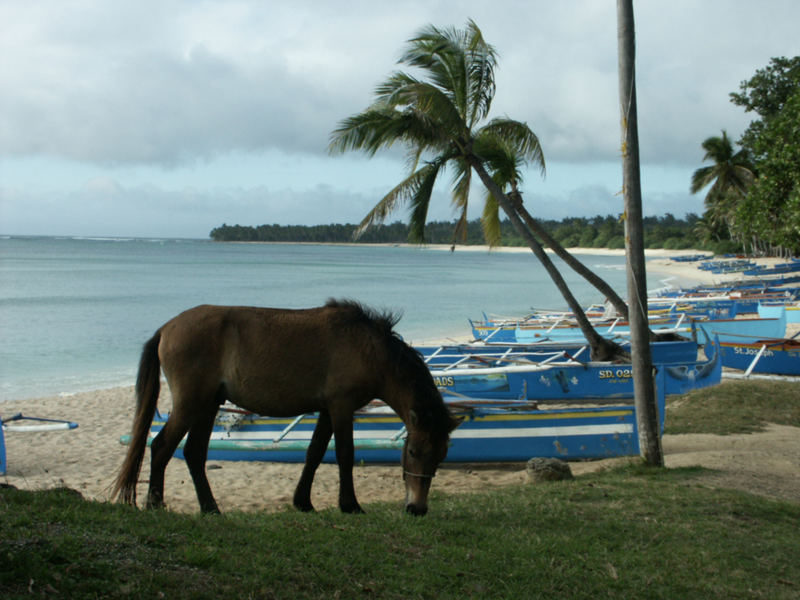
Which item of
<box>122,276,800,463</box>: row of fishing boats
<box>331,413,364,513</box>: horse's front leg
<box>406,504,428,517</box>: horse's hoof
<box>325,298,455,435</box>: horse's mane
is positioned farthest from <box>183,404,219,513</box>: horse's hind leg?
<box>122,276,800,463</box>: row of fishing boats

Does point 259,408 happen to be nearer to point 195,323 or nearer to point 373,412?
point 195,323

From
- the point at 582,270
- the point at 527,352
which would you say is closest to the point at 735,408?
the point at 582,270

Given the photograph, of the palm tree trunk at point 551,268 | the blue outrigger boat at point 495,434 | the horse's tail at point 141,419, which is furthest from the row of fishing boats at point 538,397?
the horse's tail at point 141,419

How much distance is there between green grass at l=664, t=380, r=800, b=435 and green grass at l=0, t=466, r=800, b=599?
4858 mm

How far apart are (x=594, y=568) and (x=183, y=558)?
7.99 ft

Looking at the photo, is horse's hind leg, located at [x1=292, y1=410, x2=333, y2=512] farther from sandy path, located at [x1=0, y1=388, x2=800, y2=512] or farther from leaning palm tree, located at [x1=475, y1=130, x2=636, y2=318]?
leaning palm tree, located at [x1=475, y1=130, x2=636, y2=318]

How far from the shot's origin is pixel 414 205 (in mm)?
13227

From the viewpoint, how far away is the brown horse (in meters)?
5.15

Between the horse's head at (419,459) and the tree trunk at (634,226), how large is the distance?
10.4 ft

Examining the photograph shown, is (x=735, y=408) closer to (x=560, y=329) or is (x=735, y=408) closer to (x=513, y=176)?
(x=513, y=176)

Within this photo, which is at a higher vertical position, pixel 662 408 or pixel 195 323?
pixel 195 323

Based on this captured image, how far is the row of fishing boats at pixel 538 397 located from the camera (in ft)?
29.6

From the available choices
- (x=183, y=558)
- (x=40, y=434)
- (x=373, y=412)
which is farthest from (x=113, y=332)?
(x=183, y=558)

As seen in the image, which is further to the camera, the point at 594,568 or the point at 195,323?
the point at 195,323
